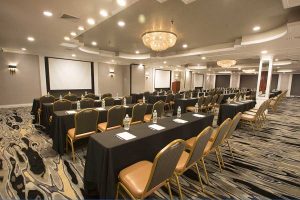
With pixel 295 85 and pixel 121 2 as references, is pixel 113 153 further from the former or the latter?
pixel 295 85

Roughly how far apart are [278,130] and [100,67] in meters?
10.6

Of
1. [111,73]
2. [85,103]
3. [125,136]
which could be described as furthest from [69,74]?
[125,136]

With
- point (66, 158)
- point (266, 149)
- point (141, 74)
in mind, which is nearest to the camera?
point (66, 158)

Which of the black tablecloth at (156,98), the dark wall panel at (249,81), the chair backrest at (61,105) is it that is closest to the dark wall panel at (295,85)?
the dark wall panel at (249,81)

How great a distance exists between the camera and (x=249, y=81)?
70.6ft

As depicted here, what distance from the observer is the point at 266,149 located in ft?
12.1

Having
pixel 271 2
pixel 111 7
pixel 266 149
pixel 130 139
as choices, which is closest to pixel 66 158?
pixel 130 139

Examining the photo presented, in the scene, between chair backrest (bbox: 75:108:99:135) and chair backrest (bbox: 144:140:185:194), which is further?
chair backrest (bbox: 75:108:99:135)

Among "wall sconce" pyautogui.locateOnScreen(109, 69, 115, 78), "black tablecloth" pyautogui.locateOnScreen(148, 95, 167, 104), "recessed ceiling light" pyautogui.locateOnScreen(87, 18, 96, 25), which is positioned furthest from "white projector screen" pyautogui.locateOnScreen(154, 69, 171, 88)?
"recessed ceiling light" pyautogui.locateOnScreen(87, 18, 96, 25)

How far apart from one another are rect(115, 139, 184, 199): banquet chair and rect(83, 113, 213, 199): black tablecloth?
0.14 meters

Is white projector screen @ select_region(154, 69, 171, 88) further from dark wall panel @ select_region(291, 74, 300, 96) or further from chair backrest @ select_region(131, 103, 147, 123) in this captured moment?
dark wall panel @ select_region(291, 74, 300, 96)

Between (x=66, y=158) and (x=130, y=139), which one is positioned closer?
(x=130, y=139)

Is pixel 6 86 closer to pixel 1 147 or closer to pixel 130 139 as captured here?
pixel 1 147

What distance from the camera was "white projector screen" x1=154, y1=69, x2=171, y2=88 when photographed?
15516 millimetres
